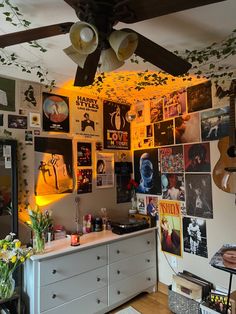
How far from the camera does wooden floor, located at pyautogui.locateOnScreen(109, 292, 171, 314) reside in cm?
233

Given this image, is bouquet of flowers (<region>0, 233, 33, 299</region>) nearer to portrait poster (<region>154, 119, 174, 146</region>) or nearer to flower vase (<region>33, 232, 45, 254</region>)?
flower vase (<region>33, 232, 45, 254</region>)

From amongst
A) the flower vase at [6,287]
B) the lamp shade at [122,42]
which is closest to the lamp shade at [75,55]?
the lamp shade at [122,42]

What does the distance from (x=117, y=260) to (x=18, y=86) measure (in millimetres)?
1913

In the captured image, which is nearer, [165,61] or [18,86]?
[165,61]

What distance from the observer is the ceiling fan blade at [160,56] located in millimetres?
1090

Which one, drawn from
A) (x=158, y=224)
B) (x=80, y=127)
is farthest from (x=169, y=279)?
(x=80, y=127)

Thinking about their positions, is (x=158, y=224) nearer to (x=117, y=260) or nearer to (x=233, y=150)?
(x=117, y=260)

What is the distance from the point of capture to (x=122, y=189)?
300 centimetres

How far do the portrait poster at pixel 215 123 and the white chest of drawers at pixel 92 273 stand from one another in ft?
4.01

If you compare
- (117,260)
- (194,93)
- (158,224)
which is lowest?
(117,260)

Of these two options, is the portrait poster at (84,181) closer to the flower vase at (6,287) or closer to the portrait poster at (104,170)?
the portrait poster at (104,170)

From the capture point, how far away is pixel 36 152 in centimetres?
229

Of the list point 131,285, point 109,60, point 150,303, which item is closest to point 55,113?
point 109,60

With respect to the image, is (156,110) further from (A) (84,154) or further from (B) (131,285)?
(B) (131,285)
